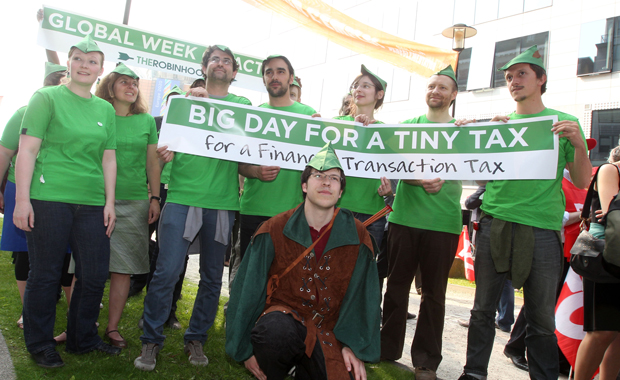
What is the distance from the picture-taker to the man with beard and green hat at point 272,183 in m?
3.89

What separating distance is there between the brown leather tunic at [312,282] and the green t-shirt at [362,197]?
4.12ft

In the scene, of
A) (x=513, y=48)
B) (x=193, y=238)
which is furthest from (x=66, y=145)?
(x=513, y=48)

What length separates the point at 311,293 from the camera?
8.93 ft

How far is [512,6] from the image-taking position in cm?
1862

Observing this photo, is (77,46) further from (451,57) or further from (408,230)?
(451,57)

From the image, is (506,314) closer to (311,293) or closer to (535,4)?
(311,293)

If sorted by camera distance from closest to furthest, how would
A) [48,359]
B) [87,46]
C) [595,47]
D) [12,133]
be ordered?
[48,359], [87,46], [12,133], [595,47]

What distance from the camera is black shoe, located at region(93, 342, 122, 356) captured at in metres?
3.49

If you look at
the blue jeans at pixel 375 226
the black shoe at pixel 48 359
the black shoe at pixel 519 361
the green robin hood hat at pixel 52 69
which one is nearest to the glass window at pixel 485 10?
→ the black shoe at pixel 519 361

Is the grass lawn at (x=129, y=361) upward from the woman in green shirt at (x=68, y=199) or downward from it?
downward

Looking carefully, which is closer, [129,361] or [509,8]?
[129,361]

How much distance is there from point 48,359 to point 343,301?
213cm

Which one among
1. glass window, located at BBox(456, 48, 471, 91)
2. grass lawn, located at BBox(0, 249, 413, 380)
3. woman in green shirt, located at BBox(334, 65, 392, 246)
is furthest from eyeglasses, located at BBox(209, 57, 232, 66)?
glass window, located at BBox(456, 48, 471, 91)

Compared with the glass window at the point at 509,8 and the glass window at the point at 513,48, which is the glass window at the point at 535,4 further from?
the glass window at the point at 513,48
